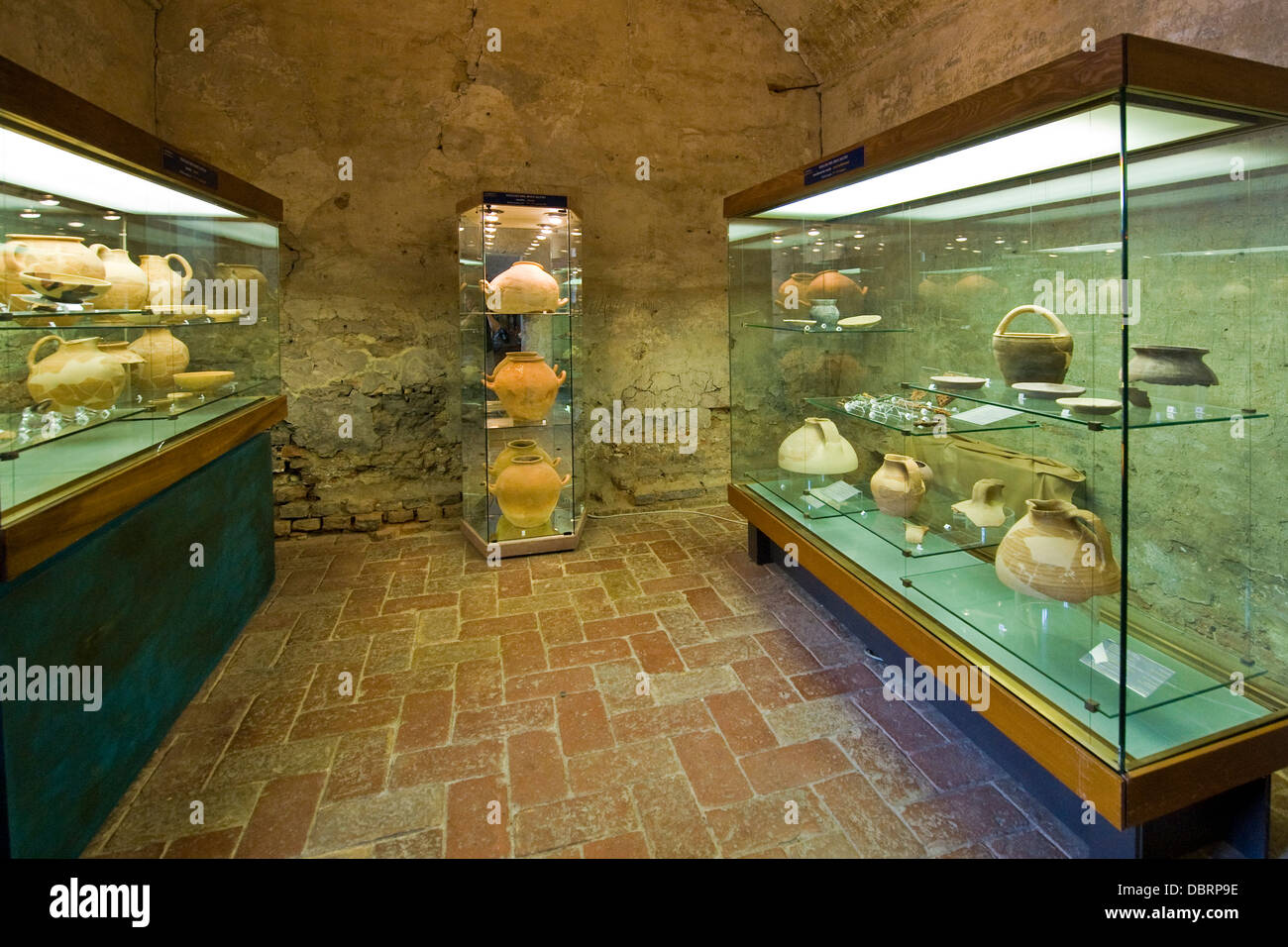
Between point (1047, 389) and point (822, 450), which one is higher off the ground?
point (1047, 389)

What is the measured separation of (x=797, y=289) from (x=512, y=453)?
2.06 meters

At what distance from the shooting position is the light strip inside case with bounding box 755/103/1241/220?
177cm

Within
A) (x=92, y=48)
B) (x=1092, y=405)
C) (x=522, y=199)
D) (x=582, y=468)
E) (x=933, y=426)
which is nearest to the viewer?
(x=1092, y=405)

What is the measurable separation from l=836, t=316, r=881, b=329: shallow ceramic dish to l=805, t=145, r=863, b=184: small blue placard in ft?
2.26

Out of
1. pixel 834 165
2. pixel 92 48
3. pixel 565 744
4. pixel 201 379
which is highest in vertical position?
pixel 92 48

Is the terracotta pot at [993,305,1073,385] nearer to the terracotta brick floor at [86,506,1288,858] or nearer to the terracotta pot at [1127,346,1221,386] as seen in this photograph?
the terracotta pot at [1127,346,1221,386]

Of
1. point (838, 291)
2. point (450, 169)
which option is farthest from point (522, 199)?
point (838, 291)

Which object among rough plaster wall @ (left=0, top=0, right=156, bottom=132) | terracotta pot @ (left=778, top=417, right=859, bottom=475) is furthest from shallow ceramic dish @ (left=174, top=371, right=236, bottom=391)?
terracotta pot @ (left=778, top=417, right=859, bottom=475)

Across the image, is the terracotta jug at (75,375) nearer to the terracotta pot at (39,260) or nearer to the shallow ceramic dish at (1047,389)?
the terracotta pot at (39,260)

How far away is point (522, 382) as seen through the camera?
15.0 feet

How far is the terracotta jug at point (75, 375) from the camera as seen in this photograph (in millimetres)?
2193

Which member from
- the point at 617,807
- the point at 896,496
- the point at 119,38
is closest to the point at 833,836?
the point at 617,807

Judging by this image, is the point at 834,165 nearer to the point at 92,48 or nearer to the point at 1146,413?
the point at 1146,413
